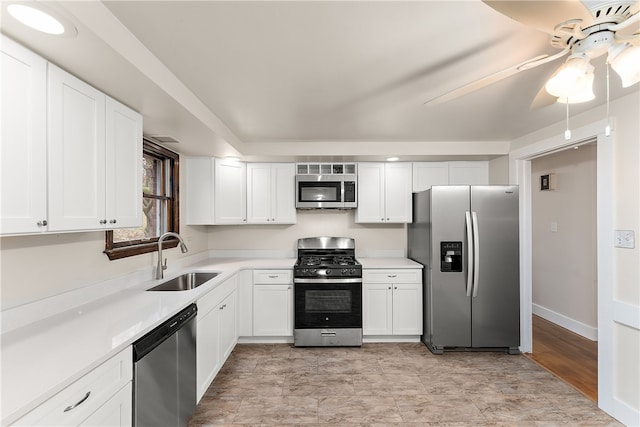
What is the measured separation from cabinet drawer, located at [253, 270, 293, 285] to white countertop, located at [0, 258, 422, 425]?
3.95 ft

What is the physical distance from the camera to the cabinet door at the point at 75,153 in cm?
138

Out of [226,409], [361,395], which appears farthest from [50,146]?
[361,395]

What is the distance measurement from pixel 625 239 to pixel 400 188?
2.14 m

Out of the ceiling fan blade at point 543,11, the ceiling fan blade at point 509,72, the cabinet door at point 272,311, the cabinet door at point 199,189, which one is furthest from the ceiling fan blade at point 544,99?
the cabinet door at point 199,189

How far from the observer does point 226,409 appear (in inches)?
91.9

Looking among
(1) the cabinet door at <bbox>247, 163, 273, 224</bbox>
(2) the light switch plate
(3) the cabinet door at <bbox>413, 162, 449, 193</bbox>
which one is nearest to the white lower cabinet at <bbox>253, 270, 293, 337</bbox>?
(1) the cabinet door at <bbox>247, 163, 273, 224</bbox>

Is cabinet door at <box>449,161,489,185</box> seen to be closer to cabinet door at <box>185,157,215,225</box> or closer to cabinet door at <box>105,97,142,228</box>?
cabinet door at <box>185,157,215,225</box>

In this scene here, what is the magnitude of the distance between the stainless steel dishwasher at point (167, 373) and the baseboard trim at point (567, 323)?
427cm

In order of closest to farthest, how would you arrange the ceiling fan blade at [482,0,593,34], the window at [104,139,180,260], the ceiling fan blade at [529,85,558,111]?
the ceiling fan blade at [482,0,593,34], the ceiling fan blade at [529,85,558,111], the window at [104,139,180,260]

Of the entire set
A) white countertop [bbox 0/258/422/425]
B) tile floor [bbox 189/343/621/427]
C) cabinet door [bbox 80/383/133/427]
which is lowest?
tile floor [bbox 189/343/621/427]

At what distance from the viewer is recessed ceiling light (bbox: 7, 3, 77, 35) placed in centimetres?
107

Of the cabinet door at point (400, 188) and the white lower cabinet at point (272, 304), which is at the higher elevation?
the cabinet door at point (400, 188)

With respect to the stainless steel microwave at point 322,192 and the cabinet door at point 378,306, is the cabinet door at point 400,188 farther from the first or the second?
the cabinet door at point 378,306

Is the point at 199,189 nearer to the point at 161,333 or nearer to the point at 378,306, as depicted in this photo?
the point at 161,333
